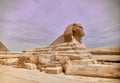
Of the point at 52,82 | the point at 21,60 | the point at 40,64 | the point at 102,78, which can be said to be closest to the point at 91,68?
the point at 102,78

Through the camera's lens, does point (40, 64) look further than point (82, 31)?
No

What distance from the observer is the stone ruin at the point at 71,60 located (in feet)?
17.4

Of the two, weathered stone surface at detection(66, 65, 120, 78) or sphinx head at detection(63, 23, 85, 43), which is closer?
weathered stone surface at detection(66, 65, 120, 78)

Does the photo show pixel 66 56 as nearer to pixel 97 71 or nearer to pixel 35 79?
pixel 97 71

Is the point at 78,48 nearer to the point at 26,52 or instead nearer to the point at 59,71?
the point at 59,71

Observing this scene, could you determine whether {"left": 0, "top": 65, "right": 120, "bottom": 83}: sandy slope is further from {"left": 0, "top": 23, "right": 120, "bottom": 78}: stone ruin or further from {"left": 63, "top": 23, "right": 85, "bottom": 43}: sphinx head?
{"left": 63, "top": 23, "right": 85, "bottom": 43}: sphinx head

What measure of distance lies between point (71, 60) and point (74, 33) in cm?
251

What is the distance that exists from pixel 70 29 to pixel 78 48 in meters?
1.70

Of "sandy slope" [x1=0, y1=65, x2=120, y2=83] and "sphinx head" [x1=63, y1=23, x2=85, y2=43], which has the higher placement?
"sphinx head" [x1=63, y1=23, x2=85, y2=43]

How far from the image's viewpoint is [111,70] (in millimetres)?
5043

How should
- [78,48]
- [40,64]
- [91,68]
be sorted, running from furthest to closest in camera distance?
[40,64]
[78,48]
[91,68]

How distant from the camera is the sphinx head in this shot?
29.0 ft

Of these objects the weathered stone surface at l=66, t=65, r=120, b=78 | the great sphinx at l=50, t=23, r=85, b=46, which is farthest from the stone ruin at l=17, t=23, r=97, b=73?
the weathered stone surface at l=66, t=65, r=120, b=78

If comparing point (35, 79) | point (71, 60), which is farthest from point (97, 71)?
point (35, 79)
